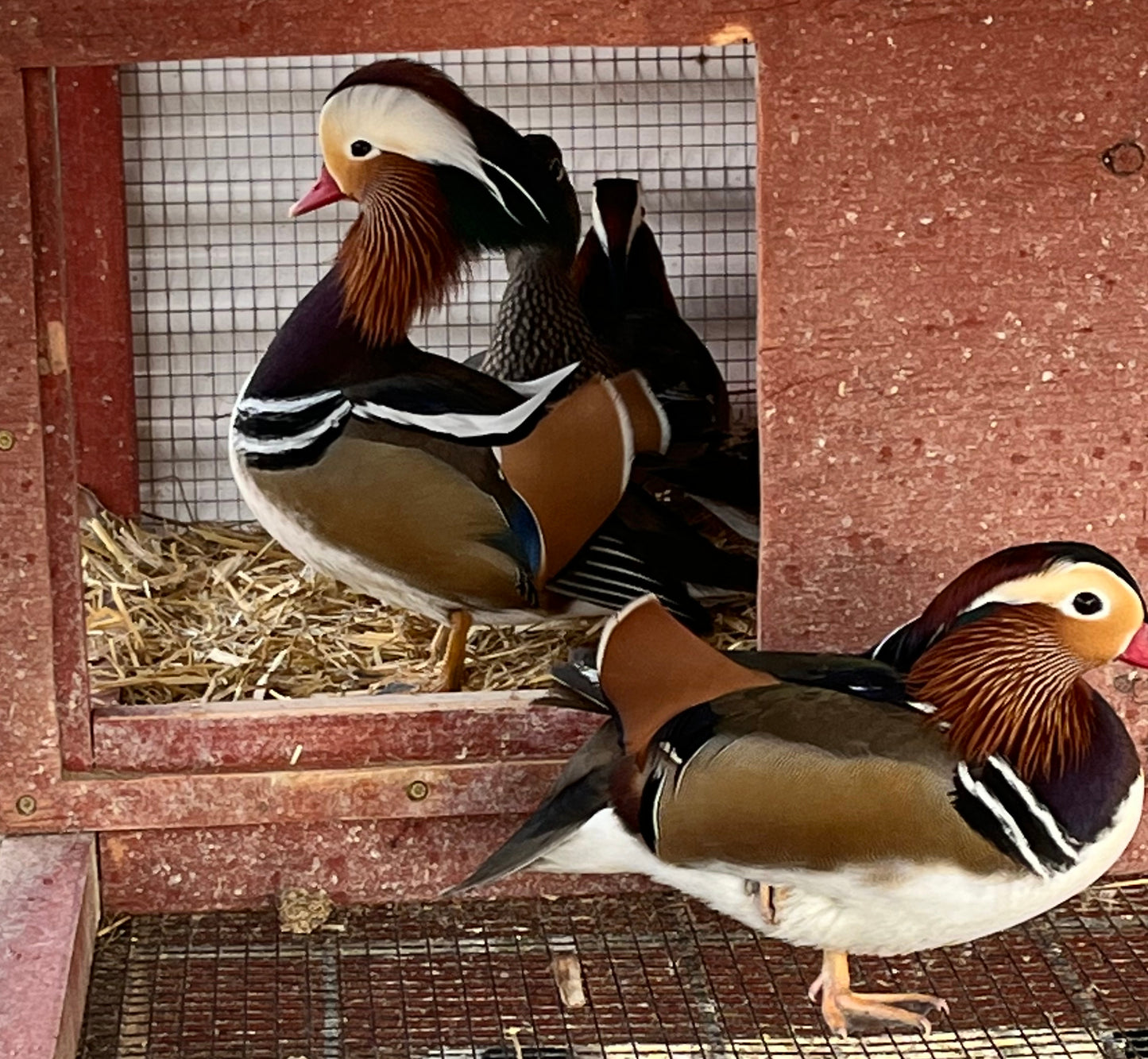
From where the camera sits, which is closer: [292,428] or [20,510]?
[20,510]

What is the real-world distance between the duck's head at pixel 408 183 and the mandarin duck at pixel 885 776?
630 mm

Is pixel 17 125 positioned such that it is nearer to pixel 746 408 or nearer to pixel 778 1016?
pixel 778 1016

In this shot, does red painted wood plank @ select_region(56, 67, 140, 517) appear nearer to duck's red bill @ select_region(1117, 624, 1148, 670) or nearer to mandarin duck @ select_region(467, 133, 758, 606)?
mandarin duck @ select_region(467, 133, 758, 606)

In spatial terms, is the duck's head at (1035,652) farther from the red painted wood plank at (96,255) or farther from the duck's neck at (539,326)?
the red painted wood plank at (96,255)

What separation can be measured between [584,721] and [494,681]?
1.28 feet

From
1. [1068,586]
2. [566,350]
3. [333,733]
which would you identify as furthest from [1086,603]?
[566,350]

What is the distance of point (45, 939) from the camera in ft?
5.13

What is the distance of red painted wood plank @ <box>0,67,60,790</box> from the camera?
5.40 ft

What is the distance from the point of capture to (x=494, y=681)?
2.19 m

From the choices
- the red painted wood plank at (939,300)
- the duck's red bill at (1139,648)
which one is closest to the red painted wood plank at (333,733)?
the red painted wood plank at (939,300)

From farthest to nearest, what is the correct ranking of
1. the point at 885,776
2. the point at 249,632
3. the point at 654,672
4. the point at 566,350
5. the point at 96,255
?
the point at 96,255
the point at 566,350
the point at 249,632
the point at 654,672
the point at 885,776

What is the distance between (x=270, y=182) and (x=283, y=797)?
109 centimetres

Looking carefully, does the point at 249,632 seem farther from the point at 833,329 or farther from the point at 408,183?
the point at 833,329

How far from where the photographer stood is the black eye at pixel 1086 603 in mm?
1489
